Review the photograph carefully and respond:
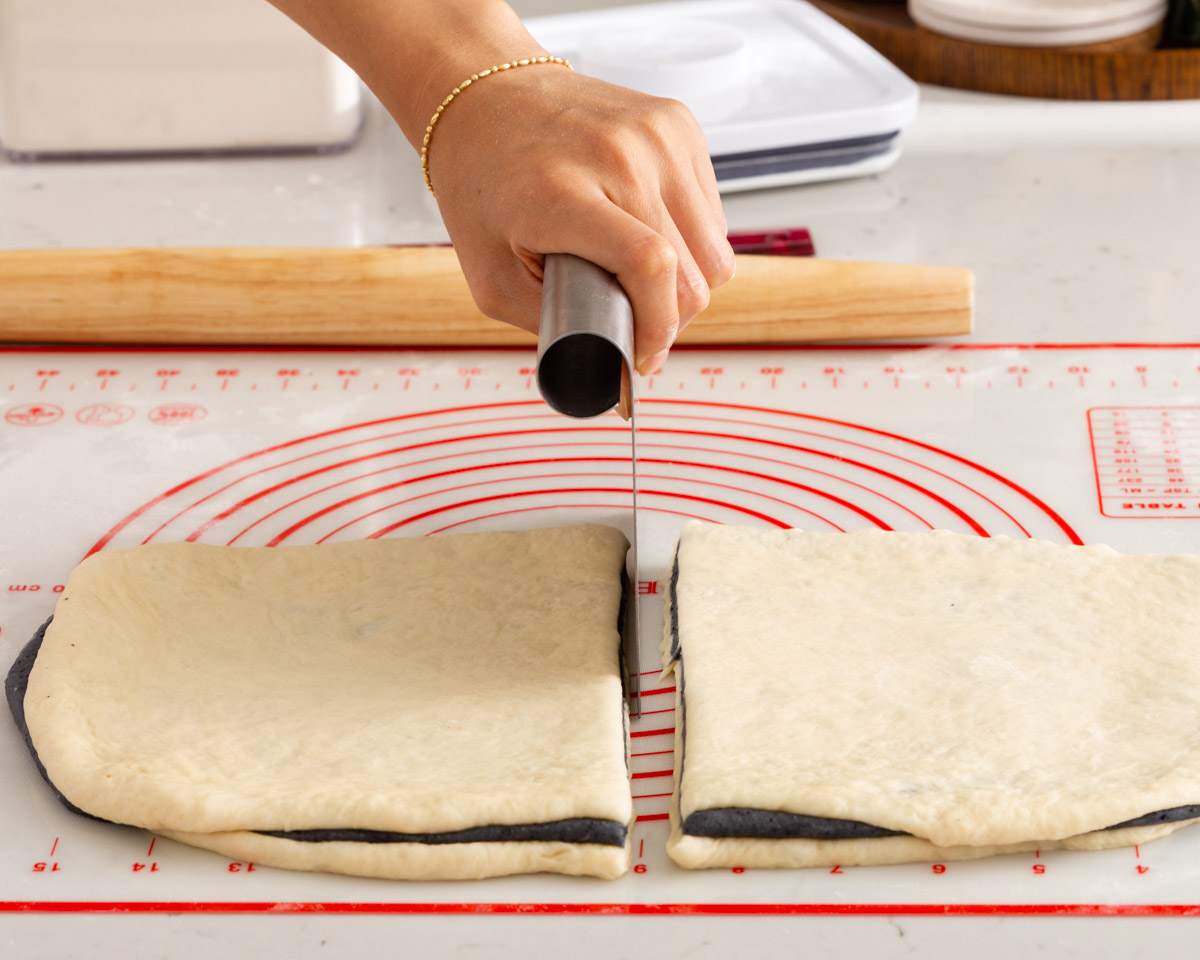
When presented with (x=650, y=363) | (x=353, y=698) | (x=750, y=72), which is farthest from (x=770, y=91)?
(x=353, y=698)

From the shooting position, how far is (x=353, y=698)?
3.21 ft

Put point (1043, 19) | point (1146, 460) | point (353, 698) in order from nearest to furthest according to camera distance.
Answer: point (353, 698) → point (1146, 460) → point (1043, 19)

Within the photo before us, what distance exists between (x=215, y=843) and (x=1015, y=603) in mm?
645

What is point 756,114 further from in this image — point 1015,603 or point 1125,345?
point 1015,603

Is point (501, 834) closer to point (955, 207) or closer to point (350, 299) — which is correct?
point (350, 299)

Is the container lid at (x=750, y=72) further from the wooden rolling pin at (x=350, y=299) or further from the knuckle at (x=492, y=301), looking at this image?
the knuckle at (x=492, y=301)

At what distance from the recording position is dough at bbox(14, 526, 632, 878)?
33.9 inches

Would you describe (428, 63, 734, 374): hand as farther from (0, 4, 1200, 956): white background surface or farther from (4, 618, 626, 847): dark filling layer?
(0, 4, 1200, 956): white background surface

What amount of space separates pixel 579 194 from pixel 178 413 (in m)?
0.66

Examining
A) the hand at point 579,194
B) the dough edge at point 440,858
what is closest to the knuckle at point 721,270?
the hand at point 579,194

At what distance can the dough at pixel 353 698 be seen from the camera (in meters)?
0.86

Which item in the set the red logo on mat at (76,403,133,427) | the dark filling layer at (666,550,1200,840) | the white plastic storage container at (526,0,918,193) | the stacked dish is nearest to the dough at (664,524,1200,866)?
the dark filling layer at (666,550,1200,840)

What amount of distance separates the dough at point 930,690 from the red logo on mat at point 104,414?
67cm

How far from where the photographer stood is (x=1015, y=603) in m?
1.04
